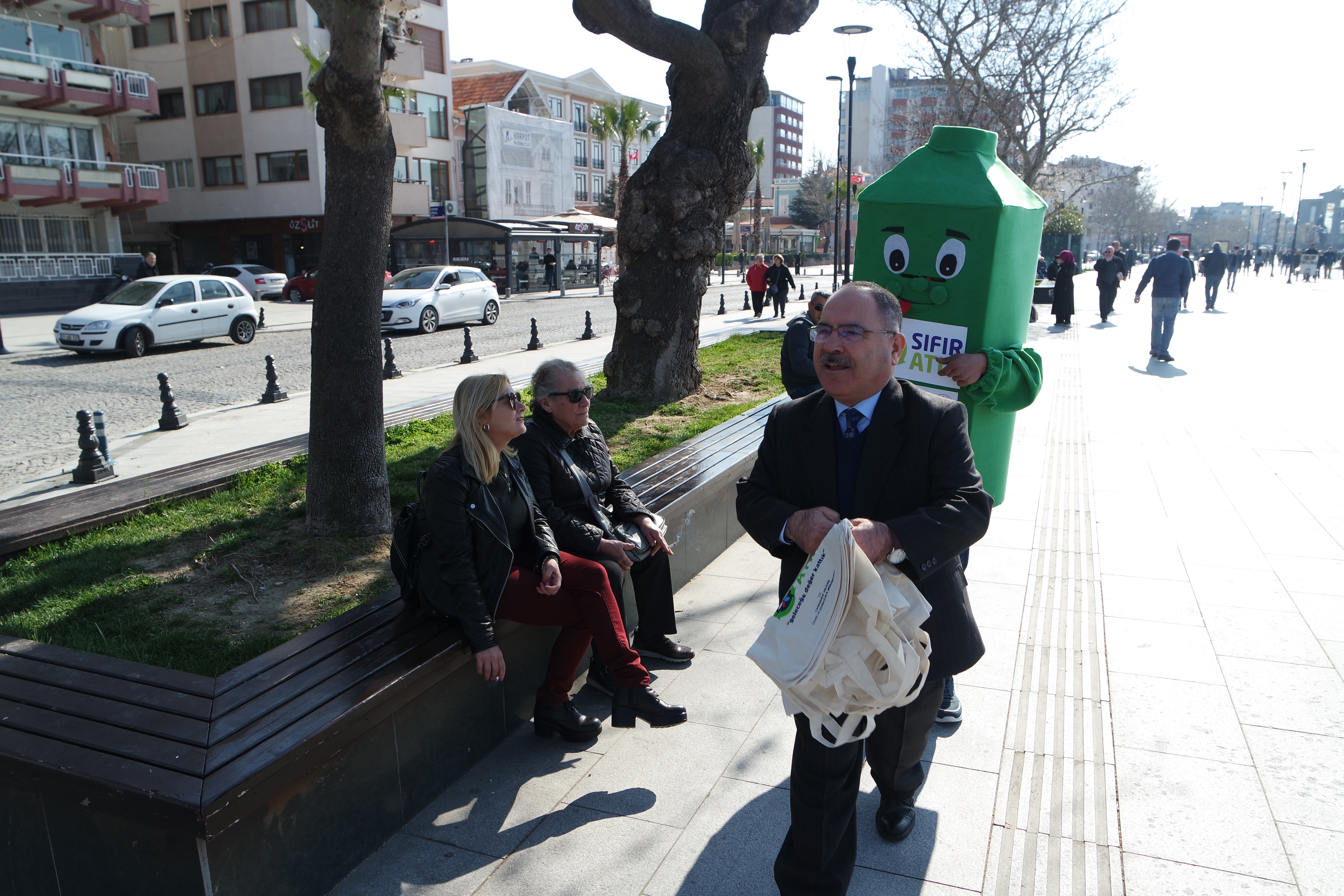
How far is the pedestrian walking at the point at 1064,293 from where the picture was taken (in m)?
21.3

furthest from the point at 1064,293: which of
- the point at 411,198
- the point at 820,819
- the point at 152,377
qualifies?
the point at 411,198

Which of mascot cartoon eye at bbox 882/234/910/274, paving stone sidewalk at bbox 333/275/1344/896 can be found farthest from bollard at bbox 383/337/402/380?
mascot cartoon eye at bbox 882/234/910/274

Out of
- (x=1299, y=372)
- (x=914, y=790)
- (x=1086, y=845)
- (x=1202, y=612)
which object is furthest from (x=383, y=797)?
(x=1299, y=372)

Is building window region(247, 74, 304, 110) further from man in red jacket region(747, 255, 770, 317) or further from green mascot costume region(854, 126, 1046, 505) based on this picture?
green mascot costume region(854, 126, 1046, 505)

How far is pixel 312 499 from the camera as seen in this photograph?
5.26 metres

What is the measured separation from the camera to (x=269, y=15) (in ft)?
121

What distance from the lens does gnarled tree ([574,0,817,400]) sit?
870 cm

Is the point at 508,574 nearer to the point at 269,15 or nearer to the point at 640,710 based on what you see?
the point at 640,710

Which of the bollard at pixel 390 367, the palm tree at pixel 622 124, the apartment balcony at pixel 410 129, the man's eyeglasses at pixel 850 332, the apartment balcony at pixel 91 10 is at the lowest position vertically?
the bollard at pixel 390 367

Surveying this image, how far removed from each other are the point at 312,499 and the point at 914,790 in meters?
3.72

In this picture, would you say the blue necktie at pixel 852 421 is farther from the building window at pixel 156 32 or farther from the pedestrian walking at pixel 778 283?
the building window at pixel 156 32

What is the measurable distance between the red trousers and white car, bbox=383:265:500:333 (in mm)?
17509

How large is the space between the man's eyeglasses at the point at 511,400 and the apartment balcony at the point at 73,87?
33.9 metres

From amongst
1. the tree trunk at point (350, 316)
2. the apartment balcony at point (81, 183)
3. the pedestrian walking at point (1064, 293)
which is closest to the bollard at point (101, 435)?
the tree trunk at point (350, 316)
